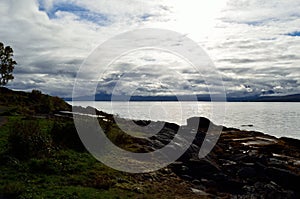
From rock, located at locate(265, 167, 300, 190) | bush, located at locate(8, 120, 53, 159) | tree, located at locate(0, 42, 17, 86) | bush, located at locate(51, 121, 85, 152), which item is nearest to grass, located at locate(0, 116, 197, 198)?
bush, located at locate(8, 120, 53, 159)

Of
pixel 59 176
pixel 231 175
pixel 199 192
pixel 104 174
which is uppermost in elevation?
pixel 59 176

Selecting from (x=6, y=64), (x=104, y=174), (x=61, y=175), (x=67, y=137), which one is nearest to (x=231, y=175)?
(x=104, y=174)

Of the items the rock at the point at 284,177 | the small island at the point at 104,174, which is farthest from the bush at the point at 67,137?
the rock at the point at 284,177

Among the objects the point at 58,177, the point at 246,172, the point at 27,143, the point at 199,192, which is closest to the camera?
the point at 58,177

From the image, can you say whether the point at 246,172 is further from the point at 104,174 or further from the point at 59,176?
the point at 59,176

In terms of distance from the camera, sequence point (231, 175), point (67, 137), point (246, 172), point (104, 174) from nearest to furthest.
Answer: point (104, 174) < point (67, 137) < point (231, 175) < point (246, 172)

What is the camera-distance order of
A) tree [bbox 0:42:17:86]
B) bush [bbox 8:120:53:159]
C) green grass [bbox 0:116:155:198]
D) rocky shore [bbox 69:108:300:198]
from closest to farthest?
1. green grass [bbox 0:116:155:198]
2. bush [bbox 8:120:53:159]
3. rocky shore [bbox 69:108:300:198]
4. tree [bbox 0:42:17:86]

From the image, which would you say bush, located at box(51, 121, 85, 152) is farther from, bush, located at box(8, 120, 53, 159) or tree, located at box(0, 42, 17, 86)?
tree, located at box(0, 42, 17, 86)

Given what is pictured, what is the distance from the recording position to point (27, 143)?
60.9 ft

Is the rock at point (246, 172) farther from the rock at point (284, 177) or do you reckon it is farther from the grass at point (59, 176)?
the grass at point (59, 176)

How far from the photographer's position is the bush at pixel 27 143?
1820 centimetres

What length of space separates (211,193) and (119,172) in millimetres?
5780

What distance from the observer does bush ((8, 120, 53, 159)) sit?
18.2m

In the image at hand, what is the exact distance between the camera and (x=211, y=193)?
20.4m
